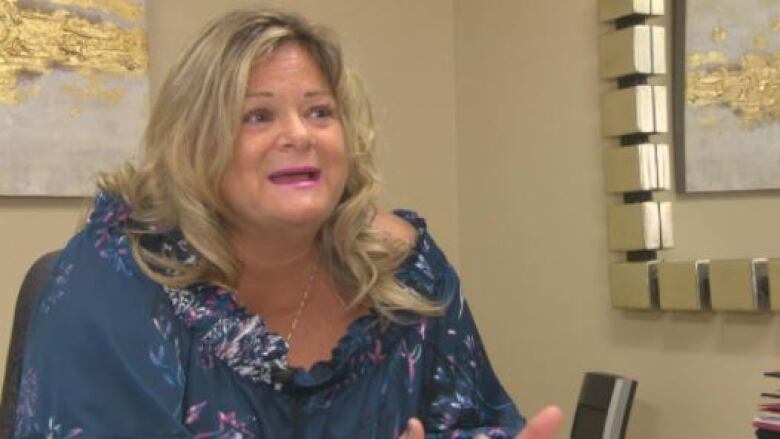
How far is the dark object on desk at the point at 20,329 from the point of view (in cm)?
122

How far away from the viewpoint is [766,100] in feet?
5.73

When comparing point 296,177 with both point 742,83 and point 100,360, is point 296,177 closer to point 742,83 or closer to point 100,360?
point 100,360

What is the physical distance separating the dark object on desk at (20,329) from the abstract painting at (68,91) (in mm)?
638

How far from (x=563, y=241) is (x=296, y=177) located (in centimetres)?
110

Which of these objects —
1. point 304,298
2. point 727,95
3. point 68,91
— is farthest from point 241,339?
point 727,95

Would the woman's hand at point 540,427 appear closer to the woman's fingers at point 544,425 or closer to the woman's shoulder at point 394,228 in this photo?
the woman's fingers at point 544,425

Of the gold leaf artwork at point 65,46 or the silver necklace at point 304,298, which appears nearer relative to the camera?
the silver necklace at point 304,298

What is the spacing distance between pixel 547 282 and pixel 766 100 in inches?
26.9

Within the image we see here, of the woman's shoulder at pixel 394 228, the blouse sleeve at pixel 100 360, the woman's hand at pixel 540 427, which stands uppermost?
the woman's shoulder at pixel 394 228

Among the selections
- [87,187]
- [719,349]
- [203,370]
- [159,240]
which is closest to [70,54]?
[87,187]

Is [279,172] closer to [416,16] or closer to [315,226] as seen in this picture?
[315,226]

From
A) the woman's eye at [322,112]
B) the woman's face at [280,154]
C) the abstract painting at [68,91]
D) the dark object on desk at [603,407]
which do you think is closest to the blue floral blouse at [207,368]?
the woman's face at [280,154]

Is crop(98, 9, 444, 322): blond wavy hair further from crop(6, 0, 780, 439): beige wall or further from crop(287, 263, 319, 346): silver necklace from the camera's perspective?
crop(6, 0, 780, 439): beige wall

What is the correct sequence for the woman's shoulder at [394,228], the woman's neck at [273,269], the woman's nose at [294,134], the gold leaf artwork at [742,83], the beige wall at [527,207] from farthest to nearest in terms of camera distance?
the beige wall at [527,207] < the gold leaf artwork at [742,83] < the woman's shoulder at [394,228] < the woman's neck at [273,269] < the woman's nose at [294,134]
